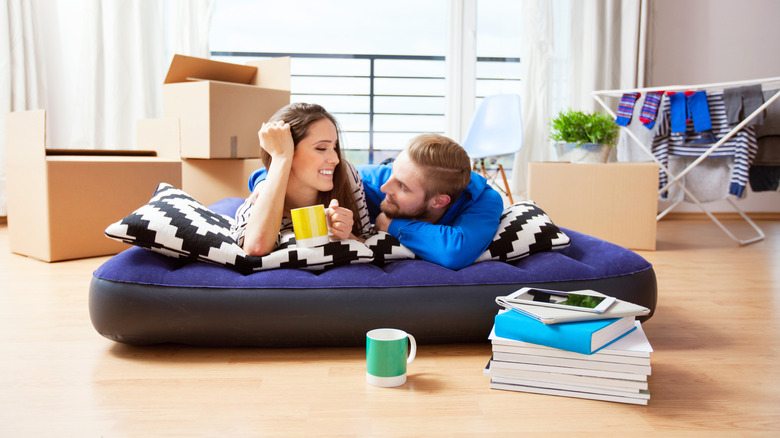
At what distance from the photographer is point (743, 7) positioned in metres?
4.41

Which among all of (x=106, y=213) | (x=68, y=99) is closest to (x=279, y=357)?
(x=106, y=213)

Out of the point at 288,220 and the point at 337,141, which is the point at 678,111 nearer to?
the point at 337,141

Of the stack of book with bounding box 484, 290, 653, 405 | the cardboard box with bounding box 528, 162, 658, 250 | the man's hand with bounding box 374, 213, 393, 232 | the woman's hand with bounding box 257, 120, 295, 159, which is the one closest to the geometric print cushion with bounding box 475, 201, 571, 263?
the man's hand with bounding box 374, 213, 393, 232

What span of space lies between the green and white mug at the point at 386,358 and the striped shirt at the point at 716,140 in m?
2.60

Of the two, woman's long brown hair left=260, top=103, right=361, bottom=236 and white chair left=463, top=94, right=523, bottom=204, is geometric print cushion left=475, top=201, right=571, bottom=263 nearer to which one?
woman's long brown hair left=260, top=103, right=361, bottom=236

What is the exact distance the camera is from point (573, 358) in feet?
4.13

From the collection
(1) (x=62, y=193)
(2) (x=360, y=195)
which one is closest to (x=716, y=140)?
(2) (x=360, y=195)

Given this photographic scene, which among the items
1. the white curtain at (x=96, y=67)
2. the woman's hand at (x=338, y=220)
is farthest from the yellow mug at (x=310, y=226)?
the white curtain at (x=96, y=67)

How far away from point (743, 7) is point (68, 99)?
4.66 meters

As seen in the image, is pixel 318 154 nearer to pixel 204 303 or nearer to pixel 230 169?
pixel 204 303

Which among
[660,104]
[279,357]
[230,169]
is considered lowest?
[279,357]

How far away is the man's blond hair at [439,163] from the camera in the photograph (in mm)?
1662

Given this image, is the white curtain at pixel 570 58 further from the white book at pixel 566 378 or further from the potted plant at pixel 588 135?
the white book at pixel 566 378

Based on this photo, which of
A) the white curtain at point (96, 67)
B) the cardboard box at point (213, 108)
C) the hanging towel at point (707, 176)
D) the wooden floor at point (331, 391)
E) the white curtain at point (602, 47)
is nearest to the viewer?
the wooden floor at point (331, 391)
